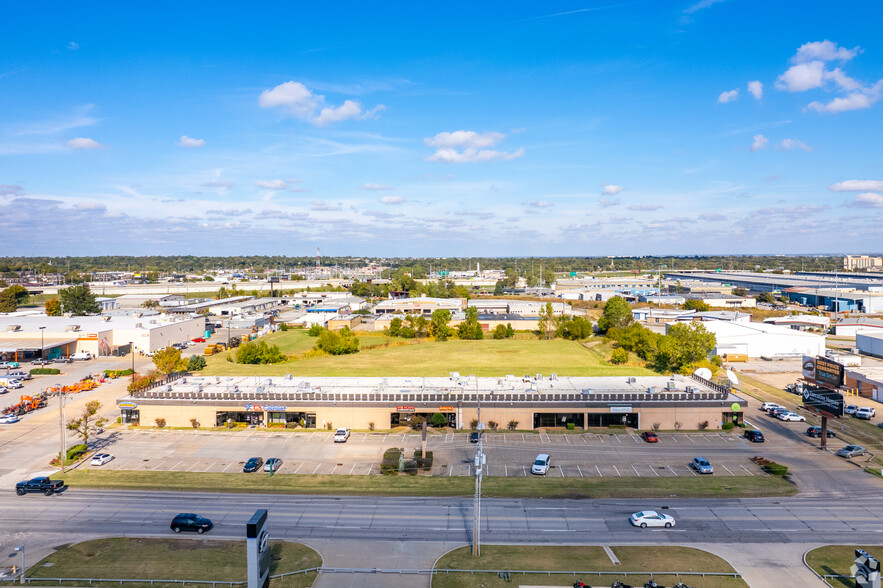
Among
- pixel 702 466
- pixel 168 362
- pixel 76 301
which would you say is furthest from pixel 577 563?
pixel 76 301

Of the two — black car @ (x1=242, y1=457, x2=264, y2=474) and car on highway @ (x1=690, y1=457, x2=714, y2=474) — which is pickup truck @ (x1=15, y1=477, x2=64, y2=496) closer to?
black car @ (x1=242, y1=457, x2=264, y2=474)

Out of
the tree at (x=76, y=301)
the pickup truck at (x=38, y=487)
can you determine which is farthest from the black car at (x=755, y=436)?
the tree at (x=76, y=301)

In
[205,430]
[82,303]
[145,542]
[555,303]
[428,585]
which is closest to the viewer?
[428,585]

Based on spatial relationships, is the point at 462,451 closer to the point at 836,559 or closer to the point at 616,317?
the point at 836,559

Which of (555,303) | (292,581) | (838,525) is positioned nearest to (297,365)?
(292,581)

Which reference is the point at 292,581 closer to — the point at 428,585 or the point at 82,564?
the point at 428,585
